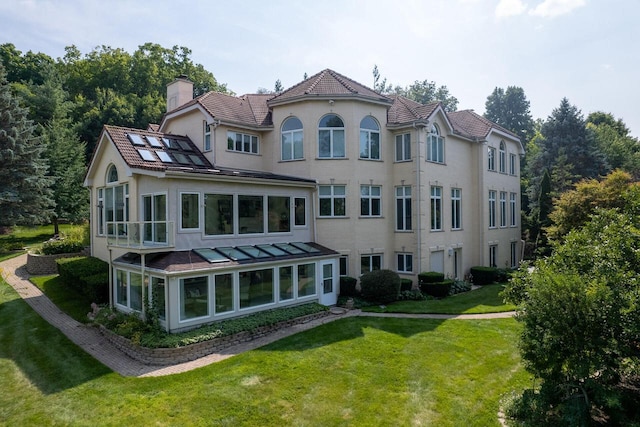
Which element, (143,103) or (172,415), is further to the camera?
(143,103)

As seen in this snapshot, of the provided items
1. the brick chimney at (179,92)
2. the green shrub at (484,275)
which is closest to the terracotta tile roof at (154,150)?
the brick chimney at (179,92)

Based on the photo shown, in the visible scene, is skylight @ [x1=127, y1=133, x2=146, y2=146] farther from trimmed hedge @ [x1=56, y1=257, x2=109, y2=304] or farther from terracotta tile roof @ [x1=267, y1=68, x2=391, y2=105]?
terracotta tile roof @ [x1=267, y1=68, x2=391, y2=105]

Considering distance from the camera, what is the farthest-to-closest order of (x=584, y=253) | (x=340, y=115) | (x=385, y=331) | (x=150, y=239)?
(x=340, y=115)
(x=150, y=239)
(x=385, y=331)
(x=584, y=253)

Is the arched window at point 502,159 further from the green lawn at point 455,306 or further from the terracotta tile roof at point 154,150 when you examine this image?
the terracotta tile roof at point 154,150

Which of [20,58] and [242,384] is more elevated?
[20,58]

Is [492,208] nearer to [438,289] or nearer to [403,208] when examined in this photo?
[403,208]

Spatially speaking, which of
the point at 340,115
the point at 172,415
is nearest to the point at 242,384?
the point at 172,415

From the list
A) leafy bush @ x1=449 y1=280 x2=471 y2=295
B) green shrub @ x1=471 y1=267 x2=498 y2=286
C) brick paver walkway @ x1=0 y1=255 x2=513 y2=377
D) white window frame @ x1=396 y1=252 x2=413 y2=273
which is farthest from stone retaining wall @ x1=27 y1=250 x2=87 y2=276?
green shrub @ x1=471 y1=267 x2=498 y2=286

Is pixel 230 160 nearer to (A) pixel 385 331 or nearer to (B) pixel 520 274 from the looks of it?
(A) pixel 385 331
